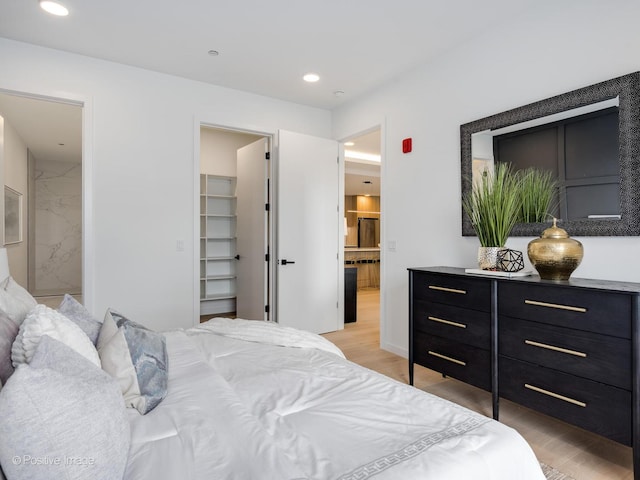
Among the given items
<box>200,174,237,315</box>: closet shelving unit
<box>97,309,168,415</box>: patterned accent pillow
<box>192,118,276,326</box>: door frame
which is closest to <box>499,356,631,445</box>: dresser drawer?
<box>97,309,168,415</box>: patterned accent pillow

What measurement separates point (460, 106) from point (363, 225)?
7.73 meters

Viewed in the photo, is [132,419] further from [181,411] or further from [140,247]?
[140,247]

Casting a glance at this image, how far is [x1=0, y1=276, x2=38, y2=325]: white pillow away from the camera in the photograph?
1.23 metres

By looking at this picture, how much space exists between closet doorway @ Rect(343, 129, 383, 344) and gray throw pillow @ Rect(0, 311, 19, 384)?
11.9ft

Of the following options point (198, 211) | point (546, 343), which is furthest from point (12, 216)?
point (546, 343)

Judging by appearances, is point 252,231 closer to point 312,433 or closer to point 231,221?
point 231,221

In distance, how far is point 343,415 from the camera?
1.17 m

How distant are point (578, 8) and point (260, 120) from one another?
9.61ft

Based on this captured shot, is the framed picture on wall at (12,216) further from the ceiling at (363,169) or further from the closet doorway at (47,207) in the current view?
the ceiling at (363,169)

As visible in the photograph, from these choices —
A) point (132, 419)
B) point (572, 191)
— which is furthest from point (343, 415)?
point (572, 191)

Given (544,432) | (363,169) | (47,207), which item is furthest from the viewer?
(363,169)

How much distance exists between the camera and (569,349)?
186 centimetres

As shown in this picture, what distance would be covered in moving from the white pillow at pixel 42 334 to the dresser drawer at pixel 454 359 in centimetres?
207

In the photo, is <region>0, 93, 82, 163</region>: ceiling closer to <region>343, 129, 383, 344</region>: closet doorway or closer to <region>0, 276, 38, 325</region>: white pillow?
<region>0, 276, 38, 325</region>: white pillow
